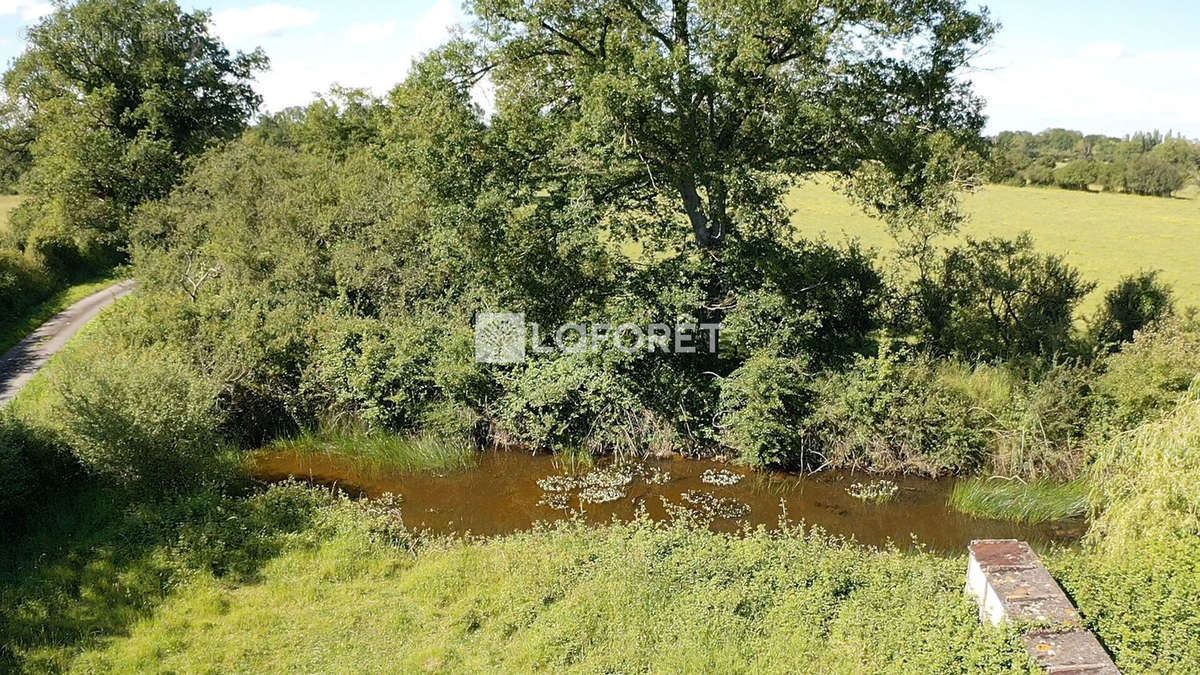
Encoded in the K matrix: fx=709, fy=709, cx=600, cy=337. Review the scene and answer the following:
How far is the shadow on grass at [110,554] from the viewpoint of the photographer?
7.99 m

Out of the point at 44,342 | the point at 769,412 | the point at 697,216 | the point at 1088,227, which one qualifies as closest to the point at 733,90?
the point at 697,216

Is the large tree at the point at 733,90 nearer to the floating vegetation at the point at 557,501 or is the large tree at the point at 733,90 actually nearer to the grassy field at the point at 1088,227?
the floating vegetation at the point at 557,501

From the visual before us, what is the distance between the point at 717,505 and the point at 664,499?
90 centimetres

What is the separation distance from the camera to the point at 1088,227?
34.7 meters

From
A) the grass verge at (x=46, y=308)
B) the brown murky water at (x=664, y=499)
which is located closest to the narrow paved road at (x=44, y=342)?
the grass verge at (x=46, y=308)

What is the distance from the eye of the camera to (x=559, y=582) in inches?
348

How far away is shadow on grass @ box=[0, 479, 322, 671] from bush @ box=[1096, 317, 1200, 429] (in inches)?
528

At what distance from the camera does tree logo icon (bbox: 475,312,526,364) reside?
14547mm

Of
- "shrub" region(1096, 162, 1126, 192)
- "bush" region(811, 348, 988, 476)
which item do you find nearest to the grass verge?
"bush" region(811, 348, 988, 476)

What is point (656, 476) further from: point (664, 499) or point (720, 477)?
point (720, 477)

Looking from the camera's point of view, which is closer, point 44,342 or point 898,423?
point 898,423

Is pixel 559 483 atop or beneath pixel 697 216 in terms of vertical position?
beneath

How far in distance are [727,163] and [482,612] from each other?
341 inches

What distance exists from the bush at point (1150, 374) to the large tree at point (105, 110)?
99.1 ft
